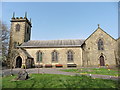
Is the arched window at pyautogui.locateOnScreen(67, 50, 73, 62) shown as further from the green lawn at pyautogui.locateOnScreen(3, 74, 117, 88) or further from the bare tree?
the green lawn at pyautogui.locateOnScreen(3, 74, 117, 88)

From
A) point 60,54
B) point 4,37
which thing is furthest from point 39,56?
point 4,37

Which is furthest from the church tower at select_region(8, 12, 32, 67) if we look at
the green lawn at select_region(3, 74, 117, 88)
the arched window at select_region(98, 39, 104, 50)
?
the green lawn at select_region(3, 74, 117, 88)

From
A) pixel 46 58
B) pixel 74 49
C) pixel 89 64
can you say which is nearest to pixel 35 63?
pixel 46 58

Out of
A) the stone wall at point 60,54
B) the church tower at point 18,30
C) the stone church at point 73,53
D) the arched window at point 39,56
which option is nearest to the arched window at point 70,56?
the stone church at point 73,53

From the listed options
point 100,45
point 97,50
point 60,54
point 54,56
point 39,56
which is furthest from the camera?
point 39,56

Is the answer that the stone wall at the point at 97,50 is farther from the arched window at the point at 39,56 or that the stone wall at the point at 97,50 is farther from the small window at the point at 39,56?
the small window at the point at 39,56

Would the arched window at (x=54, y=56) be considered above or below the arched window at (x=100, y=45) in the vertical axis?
below

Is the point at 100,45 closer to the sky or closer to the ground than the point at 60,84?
closer to the sky

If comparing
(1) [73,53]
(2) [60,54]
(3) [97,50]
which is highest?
(3) [97,50]

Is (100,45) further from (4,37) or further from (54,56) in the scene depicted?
(4,37)

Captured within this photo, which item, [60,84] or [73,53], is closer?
[60,84]

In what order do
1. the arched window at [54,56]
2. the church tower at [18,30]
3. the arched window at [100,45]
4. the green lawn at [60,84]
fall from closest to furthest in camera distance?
the green lawn at [60,84] < the arched window at [100,45] < the arched window at [54,56] < the church tower at [18,30]

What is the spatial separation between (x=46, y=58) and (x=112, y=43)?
1857 cm

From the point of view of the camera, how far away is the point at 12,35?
3338cm
